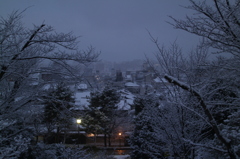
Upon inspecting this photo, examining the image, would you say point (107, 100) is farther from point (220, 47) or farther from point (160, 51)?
point (220, 47)

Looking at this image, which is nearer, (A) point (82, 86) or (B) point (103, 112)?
(A) point (82, 86)

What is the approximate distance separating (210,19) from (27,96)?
548 cm

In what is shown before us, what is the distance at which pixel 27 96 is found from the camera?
5492 mm

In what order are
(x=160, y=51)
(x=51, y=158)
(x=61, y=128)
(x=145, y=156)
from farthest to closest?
(x=61, y=128), (x=145, y=156), (x=51, y=158), (x=160, y=51)

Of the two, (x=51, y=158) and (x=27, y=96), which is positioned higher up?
(x=27, y=96)

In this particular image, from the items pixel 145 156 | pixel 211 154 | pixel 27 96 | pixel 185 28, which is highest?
pixel 185 28

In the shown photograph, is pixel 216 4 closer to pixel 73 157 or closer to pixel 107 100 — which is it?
pixel 73 157

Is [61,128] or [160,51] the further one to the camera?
[61,128]

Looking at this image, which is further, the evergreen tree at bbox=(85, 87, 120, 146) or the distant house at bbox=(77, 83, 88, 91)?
the evergreen tree at bbox=(85, 87, 120, 146)

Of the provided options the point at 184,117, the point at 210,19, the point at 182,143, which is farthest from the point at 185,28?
the point at 182,143

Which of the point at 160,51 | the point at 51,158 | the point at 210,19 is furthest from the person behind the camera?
the point at 51,158

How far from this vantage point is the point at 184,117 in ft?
18.1

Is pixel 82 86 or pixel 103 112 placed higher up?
pixel 82 86

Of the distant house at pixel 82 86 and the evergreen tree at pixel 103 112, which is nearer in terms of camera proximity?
the distant house at pixel 82 86
